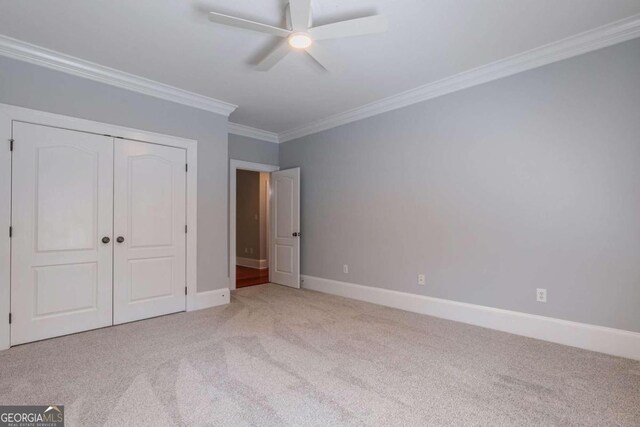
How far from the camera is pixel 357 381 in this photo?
2207mm

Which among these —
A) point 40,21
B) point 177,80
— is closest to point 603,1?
point 177,80

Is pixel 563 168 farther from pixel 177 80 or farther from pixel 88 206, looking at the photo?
pixel 88 206

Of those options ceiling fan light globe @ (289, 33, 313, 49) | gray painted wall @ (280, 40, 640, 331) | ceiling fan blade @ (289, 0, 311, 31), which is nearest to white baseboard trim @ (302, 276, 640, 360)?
gray painted wall @ (280, 40, 640, 331)

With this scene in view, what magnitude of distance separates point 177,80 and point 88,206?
1.62 meters

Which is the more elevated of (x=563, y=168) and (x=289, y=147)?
(x=289, y=147)

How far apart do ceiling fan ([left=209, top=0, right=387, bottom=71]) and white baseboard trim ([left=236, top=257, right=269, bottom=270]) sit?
5433 millimetres

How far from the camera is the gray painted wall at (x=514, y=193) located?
8.60 ft

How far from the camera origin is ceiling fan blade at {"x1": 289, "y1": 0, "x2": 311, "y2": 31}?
2029mm

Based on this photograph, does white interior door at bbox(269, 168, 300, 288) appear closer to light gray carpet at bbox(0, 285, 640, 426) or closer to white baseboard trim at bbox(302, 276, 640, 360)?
white baseboard trim at bbox(302, 276, 640, 360)

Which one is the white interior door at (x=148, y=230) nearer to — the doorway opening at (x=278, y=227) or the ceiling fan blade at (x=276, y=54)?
the doorway opening at (x=278, y=227)

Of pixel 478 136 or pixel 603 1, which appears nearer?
pixel 603 1

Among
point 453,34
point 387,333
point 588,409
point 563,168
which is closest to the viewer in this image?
point 588,409

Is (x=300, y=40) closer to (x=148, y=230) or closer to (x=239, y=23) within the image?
(x=239, y=23)

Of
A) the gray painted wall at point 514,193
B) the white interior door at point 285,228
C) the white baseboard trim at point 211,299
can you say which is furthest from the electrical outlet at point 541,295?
the white baseboard trim at point 211,299
